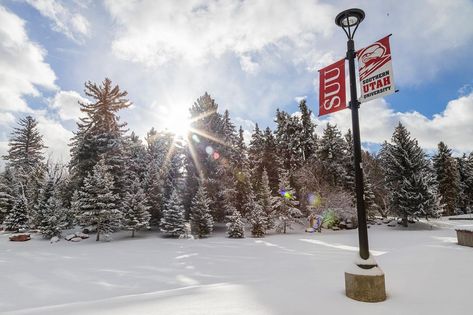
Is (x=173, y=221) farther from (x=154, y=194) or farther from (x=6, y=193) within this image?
(x=6, y=193)

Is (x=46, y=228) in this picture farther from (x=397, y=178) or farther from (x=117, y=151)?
(x=397, y=178)

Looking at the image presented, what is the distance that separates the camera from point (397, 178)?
104 feet

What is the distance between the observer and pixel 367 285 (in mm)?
5230

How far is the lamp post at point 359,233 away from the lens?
5238 millimetres

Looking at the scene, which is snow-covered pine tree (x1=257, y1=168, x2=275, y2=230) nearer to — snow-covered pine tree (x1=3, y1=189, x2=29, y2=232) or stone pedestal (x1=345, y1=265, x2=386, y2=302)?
stone pedestal (x1=345, y1=265, x2=386, y2=302)

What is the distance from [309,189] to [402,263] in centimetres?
2412

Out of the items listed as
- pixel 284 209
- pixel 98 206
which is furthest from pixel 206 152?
pixel 98 206

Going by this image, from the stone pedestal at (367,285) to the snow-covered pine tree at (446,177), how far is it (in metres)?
48.2

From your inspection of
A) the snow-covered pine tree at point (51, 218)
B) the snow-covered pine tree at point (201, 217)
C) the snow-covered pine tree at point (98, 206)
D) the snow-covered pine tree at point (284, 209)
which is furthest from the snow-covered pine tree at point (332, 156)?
the snow-covered pine tree at point (51, 218)

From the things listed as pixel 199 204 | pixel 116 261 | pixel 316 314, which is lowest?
pixel 116 261

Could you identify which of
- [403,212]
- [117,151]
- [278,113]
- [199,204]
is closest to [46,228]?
[117,151]

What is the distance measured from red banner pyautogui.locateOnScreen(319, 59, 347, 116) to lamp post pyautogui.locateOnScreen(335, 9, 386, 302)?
19cm

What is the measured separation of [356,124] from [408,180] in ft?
97.2

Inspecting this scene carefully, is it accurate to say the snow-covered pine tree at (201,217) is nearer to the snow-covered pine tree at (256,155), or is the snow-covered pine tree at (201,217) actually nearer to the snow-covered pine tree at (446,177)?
the snow-covered pine tree at (256,155)
